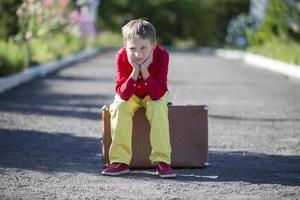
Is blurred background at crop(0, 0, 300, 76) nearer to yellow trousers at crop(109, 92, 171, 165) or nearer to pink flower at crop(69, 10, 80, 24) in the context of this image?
pink flower at crop(69, 10, 80, 24)

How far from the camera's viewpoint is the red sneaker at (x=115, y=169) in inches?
249

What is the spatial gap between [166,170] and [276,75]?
49.4 ft

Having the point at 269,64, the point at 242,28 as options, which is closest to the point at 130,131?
the point at 269,64

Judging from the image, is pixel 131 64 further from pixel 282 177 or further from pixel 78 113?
pixel 78 113

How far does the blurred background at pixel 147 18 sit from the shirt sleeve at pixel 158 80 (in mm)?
8845

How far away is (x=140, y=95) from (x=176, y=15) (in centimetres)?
4601

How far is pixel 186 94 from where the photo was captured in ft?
47.2

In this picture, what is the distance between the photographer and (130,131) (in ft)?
21.4

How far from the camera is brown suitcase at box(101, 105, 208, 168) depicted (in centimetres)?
663

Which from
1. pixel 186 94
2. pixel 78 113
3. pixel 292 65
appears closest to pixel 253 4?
pixel 292 65

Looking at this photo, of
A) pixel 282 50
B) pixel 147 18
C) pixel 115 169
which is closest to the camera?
pixel 115 169

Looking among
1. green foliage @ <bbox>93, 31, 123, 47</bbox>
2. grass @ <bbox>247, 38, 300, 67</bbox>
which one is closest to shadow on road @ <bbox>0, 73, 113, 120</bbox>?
grass @ <bbox>247, 38, 300, 67</bbox>

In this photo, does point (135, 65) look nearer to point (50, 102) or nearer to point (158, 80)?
point (158, 80)

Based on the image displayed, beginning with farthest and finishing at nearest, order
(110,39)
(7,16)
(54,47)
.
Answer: (110,39) → (54,47) → (7,16)
